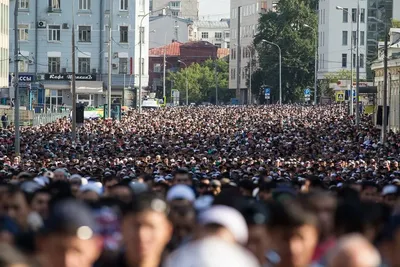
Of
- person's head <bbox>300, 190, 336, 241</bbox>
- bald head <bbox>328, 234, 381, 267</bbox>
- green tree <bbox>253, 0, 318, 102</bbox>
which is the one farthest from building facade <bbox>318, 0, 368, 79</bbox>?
bald head <bbox>328, 234, 381, 267</bbox>

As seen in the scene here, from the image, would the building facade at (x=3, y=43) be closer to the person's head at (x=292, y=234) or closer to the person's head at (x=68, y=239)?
the person's head at (x=292, y=234)

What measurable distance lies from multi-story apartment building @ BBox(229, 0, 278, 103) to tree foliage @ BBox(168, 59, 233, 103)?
2.60 metres

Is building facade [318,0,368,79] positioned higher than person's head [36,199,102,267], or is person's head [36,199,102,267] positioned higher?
building facade [318,0,368,79]

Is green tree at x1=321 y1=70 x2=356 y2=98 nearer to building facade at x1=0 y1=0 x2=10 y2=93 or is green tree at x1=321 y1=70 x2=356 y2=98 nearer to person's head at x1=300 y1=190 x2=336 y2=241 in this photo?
building facade at x1=0 y1=0 x2=10 y2=93

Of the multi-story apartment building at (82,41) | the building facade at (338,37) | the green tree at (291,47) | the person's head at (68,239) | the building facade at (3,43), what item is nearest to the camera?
the person's head at (68,239)

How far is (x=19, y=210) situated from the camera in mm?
12859

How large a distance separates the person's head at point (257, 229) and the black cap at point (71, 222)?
120cm

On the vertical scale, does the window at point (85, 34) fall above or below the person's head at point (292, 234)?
above

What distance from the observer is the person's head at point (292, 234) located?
8109 mm

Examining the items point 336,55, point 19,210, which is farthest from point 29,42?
point 19,210

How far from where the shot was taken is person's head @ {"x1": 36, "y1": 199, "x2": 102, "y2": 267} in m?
7.53

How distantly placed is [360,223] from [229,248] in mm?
2588

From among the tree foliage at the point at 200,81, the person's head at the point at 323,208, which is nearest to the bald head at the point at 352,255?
the person's head at the point at 323,208

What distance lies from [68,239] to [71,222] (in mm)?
158
